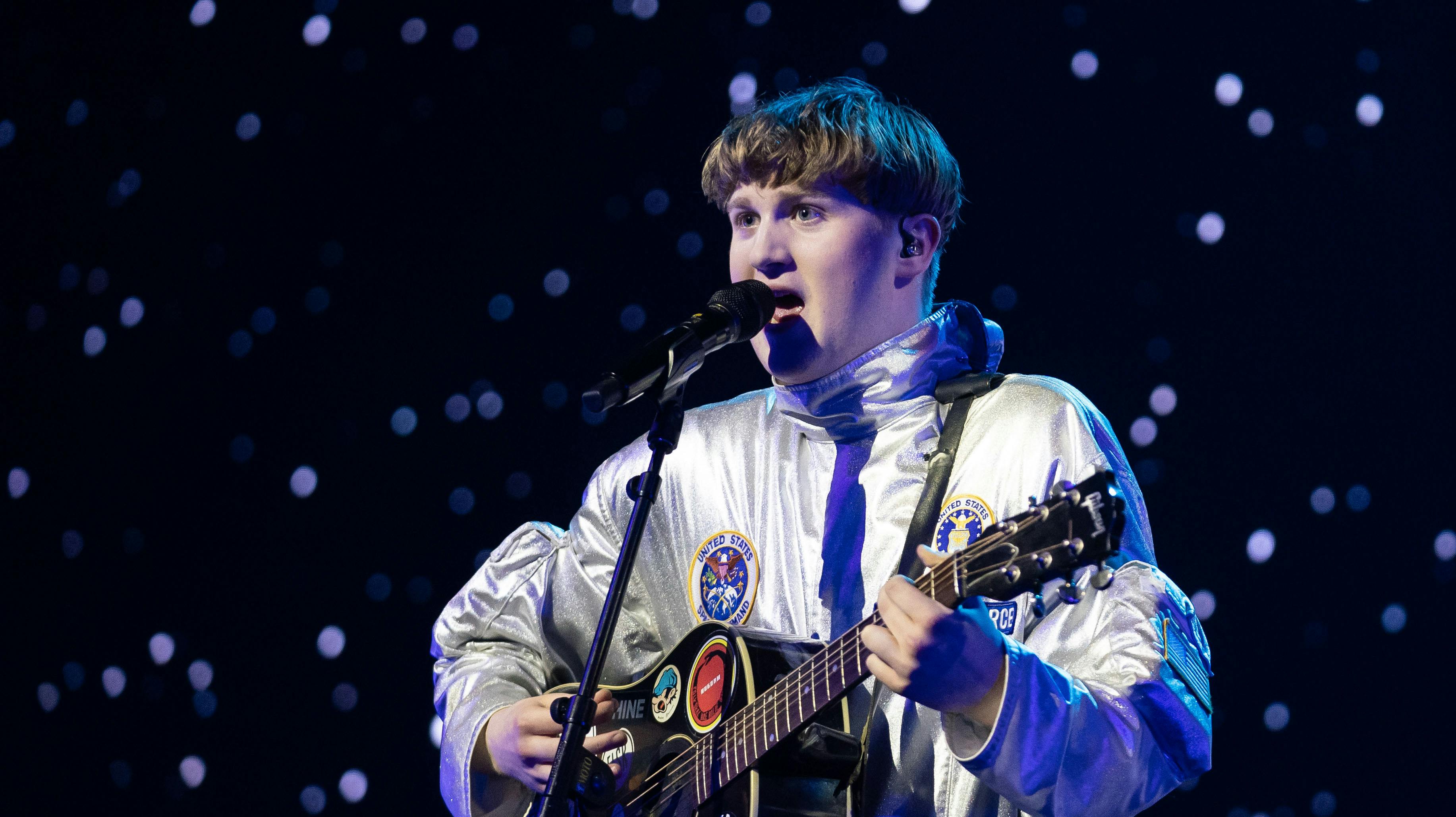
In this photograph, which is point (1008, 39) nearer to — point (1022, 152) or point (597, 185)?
point (1022, 152)

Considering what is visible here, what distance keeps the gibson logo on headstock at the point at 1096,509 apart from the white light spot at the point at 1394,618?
161cm

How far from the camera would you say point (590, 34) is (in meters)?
3.21

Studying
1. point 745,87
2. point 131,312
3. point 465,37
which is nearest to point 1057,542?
point 745,87

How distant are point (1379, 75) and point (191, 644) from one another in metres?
3.23

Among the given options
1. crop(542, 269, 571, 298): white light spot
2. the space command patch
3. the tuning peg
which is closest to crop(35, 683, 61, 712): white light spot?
crop(542, 269, 571, 298): white light spot

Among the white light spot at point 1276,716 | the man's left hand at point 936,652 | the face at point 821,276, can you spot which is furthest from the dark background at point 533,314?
the man's left hand at point 936,652

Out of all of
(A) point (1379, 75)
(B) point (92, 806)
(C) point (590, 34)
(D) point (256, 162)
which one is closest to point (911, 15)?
(C) point (590, 34)

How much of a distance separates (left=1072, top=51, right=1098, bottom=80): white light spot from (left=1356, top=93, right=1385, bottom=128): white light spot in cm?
57

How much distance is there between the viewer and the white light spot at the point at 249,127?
10.8 ft

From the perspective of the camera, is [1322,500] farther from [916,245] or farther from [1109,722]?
A: [1109,722]

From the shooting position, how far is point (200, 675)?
3.16 m

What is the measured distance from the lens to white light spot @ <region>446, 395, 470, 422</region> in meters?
3.14

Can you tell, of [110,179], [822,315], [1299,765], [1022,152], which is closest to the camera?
[822,315]

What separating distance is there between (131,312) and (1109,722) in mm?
2956
